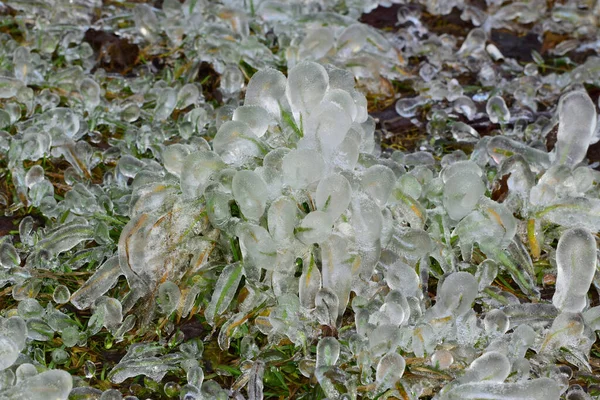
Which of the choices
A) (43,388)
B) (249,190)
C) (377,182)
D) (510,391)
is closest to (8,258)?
(43,388)

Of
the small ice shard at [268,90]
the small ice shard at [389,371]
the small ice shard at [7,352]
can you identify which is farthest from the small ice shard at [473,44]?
the small ice shard at [7,352]

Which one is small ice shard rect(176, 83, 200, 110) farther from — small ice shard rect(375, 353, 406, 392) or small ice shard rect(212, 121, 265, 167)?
small ice shard rect(375, 353, 406, 392)

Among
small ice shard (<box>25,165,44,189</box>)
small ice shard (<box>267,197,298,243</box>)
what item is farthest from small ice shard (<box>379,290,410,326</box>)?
small ice shard (<box>25,165,44,189</box>)

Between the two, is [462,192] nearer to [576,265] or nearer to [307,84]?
[576,265]

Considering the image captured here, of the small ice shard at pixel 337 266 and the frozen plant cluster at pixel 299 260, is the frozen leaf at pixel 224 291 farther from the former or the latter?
the small ice shard at pixel 337 266

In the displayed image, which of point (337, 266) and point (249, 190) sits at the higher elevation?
point (249, 190)

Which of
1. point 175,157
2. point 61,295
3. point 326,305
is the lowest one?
point 61,295
